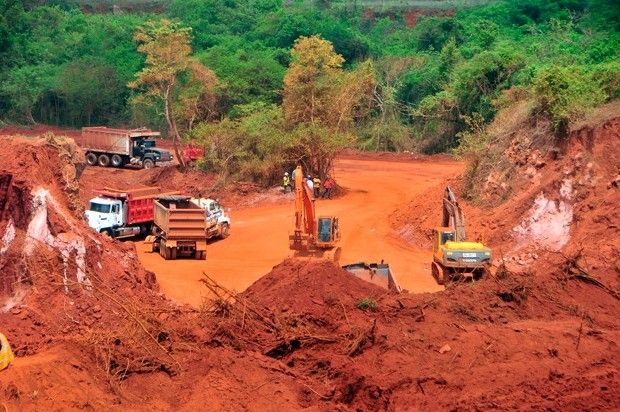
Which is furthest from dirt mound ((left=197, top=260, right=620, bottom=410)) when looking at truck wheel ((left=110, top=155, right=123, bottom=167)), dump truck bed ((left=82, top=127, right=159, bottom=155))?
truck wheel ((left=110, top=155, right=123, bottom=167))

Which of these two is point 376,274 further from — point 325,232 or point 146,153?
point 146,153

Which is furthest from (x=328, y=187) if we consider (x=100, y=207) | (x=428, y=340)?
(x=428, y=340)

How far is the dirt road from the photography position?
95.0 ft

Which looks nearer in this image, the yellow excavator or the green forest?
the yellow excavator

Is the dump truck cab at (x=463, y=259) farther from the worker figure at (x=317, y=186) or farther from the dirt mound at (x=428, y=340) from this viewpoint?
the worker figure at (x=317, y=186)

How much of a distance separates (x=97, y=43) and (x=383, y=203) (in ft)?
131

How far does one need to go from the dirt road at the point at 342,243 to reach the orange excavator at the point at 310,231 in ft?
4.98

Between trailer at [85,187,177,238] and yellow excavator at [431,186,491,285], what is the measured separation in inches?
443

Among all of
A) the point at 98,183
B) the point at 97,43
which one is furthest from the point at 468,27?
the point at 98,183

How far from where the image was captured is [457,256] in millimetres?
26094

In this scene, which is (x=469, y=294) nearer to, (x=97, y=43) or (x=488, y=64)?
(x=488, y=64)

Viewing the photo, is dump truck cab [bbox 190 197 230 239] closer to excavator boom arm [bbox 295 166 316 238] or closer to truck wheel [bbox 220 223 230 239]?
truck wheel [bbox 220 223 230 239]

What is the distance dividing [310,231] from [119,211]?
753cm

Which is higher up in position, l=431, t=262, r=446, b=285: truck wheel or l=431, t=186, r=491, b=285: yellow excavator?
l=431, t=186, r=491, b=285: yellow excavator
